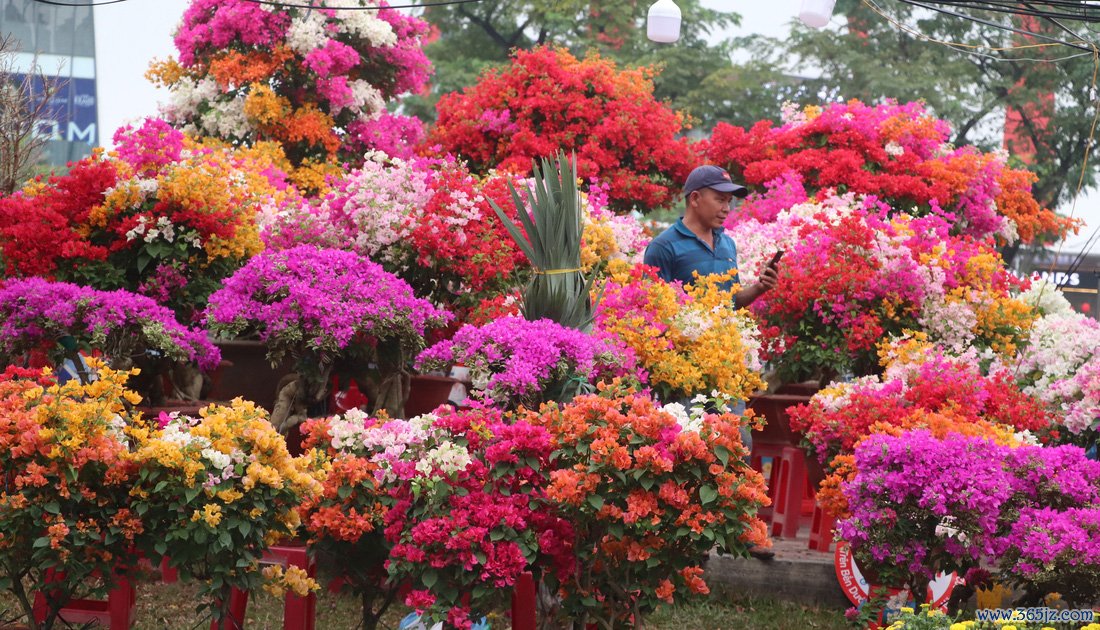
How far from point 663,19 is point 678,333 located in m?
4.42

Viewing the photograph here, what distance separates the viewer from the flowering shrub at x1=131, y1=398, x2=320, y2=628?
378 cm

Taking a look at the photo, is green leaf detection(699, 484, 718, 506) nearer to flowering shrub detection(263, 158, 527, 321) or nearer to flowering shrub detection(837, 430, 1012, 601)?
flowering shrub detection(837, 430, 1012, 601)

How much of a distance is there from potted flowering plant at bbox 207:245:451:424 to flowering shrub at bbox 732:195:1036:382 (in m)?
1.96

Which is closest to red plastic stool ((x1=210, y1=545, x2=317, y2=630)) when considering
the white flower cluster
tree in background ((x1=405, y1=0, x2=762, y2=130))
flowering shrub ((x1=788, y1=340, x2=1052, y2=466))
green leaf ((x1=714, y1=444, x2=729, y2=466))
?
the white flower cluster

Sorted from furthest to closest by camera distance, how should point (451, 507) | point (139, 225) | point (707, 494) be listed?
point (139, 225) < point (451, 507) < point (707, 494)

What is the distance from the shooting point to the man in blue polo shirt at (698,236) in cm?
610

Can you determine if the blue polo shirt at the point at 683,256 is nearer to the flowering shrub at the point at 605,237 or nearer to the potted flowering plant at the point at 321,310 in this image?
the flowering shrub at the point at 605,237

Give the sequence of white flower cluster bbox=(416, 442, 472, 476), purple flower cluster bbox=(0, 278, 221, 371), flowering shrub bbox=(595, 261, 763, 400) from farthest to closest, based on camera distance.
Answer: purple flower cluster bbox=(0, 278, 221, 371) → flowering shrub bbox=(595, 261, 763, 400) → white flower cluster bbox=(416, 442, 472, 476)

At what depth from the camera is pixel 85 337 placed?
219 inches

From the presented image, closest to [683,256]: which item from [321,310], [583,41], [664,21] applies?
[321,310]

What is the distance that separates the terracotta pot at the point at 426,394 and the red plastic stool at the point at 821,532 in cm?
221

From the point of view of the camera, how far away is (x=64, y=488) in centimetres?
377

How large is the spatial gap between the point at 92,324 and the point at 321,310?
107 cm

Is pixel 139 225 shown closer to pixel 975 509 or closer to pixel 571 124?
pixel 571 124
